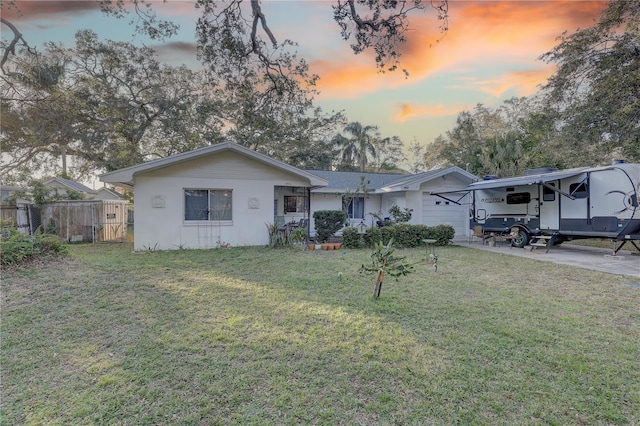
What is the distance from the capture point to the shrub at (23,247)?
632cm

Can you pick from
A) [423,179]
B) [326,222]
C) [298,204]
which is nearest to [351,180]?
[298,204]

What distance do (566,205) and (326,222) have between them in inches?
302

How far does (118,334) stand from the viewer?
11.5 ft

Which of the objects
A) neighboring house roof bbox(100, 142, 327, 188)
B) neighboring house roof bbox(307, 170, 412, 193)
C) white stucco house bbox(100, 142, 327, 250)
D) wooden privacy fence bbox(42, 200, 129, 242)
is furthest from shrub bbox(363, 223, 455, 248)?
wooden privacy fence bbox(42, 200, 129, 242)

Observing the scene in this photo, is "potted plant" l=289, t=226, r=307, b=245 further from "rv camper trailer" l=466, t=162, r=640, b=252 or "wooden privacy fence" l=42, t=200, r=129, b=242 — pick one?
"wooden privacy fence" l=42, t=200, r=129, b=242

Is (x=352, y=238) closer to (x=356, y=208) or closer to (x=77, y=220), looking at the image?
(x=356, y=208)

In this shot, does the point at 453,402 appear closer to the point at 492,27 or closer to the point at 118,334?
the point at 118,334

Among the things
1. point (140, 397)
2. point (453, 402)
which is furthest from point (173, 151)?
point (453, 402)

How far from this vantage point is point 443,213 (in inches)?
571

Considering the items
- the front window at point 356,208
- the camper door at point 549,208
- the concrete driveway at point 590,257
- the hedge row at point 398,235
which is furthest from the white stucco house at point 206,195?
the camper door at point 549,208

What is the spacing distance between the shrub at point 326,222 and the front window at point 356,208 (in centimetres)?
490

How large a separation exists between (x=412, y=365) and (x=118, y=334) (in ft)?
10.9

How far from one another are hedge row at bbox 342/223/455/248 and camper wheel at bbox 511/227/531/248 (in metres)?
2.11

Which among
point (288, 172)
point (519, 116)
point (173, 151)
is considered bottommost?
point (288, 172)
